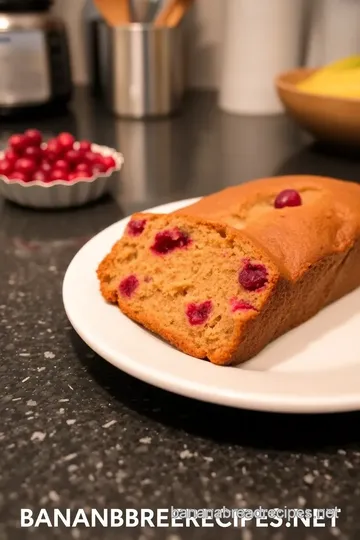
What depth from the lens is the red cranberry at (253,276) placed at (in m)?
0.71

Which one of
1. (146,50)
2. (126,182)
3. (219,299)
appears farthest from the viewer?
(146,50)

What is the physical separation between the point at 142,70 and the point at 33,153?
0.70 metres

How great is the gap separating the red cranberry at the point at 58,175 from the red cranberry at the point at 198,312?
21.3 inches

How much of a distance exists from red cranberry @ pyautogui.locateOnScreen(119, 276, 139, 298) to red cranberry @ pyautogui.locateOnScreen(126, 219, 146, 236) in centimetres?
7

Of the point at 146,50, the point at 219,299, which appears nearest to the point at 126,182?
the point at 146,50

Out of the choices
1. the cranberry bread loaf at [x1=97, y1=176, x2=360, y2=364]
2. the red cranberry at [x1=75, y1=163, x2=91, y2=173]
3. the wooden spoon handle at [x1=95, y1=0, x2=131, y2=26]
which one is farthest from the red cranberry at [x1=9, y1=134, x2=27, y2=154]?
the wooden spoon handle at [x1=95, y1=0, x2=131, y2=26]

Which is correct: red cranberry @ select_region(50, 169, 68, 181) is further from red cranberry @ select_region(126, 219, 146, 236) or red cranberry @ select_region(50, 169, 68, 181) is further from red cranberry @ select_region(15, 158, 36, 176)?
red cranberry @ select_region(126, 219, 146, 236)

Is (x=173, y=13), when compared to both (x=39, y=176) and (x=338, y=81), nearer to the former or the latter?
(x=338, y=81)

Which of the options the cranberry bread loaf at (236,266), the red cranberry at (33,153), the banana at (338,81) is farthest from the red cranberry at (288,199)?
the banana at (338,81)

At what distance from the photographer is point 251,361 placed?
0.72 m

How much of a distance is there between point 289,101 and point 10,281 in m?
0.89

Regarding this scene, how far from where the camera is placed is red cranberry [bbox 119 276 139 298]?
79cm

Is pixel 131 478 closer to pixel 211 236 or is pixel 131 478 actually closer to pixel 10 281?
pixel 211 236

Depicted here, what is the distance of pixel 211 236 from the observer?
0.77m
